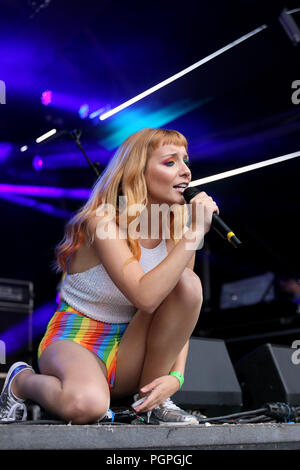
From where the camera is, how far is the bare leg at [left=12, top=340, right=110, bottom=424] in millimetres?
1101

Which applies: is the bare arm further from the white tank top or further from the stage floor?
the stage floor

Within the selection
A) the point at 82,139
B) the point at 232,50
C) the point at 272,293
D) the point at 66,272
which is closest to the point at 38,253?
the point at 82,139

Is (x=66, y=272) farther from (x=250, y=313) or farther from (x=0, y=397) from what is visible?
(x=250, y=313)

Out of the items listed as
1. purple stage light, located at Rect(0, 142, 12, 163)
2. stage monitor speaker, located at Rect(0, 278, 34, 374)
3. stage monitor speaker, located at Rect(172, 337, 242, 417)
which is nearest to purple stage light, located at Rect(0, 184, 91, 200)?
purple stage light, located at Rect(0, 142, 12, 163)

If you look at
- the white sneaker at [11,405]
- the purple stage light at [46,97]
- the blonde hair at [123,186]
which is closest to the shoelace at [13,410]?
the white sneaker at [11,405]

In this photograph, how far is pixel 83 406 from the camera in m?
1.09

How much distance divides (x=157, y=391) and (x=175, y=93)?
2.33m

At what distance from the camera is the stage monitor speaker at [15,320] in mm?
4023

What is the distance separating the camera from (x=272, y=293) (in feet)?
13.0

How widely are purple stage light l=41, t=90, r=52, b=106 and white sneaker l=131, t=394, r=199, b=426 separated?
252 cm

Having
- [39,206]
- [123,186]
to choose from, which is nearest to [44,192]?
[39,206]

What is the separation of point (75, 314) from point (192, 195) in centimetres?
42

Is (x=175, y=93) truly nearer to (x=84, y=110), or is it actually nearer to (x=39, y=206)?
(x=84, y=110)

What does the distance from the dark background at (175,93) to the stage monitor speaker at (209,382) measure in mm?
1378
